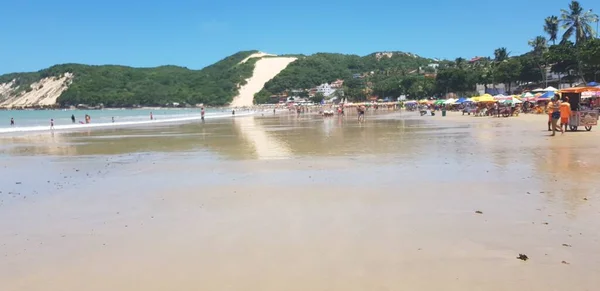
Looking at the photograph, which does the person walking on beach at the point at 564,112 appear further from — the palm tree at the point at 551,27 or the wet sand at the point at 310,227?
the palm tree at the point at 551,27

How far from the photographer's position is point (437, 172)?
10.5m

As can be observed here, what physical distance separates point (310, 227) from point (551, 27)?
91.3 m

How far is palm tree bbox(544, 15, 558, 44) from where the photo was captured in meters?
82.3

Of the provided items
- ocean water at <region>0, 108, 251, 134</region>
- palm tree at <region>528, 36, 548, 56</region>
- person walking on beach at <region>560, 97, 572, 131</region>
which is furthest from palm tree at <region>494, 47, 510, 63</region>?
person walking on beach at <region>560, 97, 572, 131</region>

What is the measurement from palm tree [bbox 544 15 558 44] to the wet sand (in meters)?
82.2

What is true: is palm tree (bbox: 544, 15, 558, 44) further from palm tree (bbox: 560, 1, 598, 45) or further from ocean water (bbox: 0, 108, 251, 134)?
ocean water (bbox: 0, 108, 251, 134)

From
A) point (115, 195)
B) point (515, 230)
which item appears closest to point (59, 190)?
point (115, 195)

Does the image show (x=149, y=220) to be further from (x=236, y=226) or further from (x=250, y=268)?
(x=250, y=268)

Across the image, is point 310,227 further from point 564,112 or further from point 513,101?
point 513,101

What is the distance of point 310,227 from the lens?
6.23 meters

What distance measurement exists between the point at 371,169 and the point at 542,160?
428cm

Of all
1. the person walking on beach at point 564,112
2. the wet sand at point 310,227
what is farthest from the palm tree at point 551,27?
the wet sand at point 310,227

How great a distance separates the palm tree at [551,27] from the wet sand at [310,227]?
8224 centimetres

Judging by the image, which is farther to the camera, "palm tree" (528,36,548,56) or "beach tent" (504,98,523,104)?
"palm tree" (528,36,548,56)
